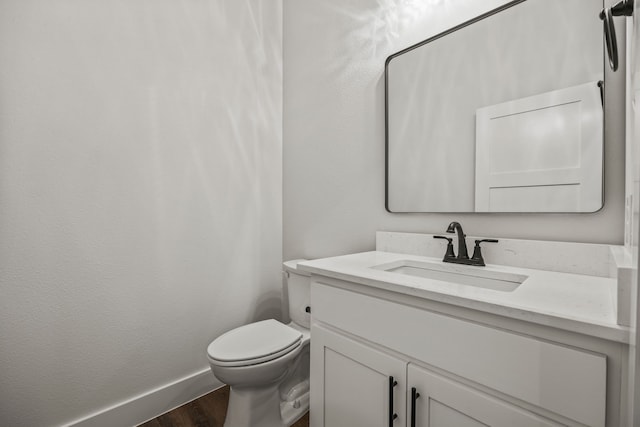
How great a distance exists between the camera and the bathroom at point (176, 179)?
48.3 inches

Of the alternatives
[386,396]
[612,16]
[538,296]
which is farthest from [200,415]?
[612,16]

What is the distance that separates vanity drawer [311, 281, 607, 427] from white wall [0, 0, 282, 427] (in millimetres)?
1140

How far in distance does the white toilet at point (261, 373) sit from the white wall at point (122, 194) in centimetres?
47

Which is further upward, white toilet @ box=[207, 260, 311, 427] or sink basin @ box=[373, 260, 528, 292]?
sink basin @ box=[373, 260, 528, 292]

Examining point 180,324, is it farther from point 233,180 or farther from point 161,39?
point 161,39

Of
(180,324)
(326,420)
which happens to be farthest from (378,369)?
(180,324)

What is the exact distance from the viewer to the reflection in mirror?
102 centimetres

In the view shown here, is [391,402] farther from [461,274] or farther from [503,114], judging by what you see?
[503,114]

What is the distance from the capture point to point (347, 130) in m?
1.80

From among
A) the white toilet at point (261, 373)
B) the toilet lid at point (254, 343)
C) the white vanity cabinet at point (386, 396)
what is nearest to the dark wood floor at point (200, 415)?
the white toilet at point (261, 373)

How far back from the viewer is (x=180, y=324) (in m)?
1.68

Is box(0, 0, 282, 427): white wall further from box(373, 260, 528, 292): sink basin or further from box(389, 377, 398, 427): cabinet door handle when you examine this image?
box(389, 377, 398, 427): cabinet door handle

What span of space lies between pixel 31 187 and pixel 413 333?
5.29 ft

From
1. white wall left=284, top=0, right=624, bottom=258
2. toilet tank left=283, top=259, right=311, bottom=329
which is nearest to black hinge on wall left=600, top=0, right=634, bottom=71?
white wall left=284, top=0, right=624, bottom=258
